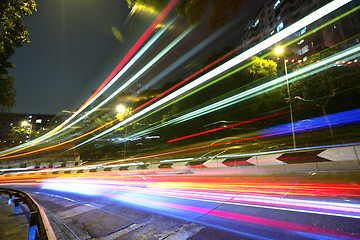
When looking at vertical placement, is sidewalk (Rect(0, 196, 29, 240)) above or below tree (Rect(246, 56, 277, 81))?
below

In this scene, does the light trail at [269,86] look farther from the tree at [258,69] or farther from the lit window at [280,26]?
the lit window at [280,26]

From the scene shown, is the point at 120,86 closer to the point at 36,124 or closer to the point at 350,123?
the point at 350,123

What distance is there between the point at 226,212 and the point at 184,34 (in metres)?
15.9

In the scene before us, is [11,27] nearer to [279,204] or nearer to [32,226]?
[32,226]

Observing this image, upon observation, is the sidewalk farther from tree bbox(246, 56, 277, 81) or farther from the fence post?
tree bbox(246, 56, 277, 81)

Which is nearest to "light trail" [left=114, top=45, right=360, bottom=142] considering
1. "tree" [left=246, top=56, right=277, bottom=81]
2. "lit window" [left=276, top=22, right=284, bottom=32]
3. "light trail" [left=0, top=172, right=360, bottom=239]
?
"tree" [left=246, top=56, right=277, bottom=81]

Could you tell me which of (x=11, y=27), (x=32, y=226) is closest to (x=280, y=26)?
(x=11, y=27)

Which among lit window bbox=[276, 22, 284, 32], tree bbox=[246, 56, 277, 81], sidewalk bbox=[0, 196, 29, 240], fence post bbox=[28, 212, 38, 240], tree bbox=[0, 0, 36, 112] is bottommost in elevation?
sidewalk bbox=[0, 196, 29, 240]

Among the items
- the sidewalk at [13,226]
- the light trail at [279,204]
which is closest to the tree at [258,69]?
the light trail at [279,204]

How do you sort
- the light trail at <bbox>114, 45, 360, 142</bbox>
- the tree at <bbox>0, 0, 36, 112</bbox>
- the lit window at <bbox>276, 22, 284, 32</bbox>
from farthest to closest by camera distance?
the lit window at <bbox>276, 22, 284, 32</bbox>, the light trail at <bbox>114, 45, 360, 142</bbox>, the tree at <bbox>0, 0, 36, 112</bbox>

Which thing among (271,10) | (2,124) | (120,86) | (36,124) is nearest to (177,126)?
(120,86)

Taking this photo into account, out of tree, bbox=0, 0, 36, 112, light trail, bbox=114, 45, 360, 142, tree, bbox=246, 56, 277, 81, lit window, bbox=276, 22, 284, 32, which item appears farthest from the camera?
lit window, bbox=276, 22, 284, 32

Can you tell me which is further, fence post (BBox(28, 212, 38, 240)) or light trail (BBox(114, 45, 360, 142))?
light trail (BBox(114, 45, 360, 142))

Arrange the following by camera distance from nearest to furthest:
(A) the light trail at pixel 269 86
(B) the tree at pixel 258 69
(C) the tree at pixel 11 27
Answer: (C) the tree at pixel 11 27 → (A) the light trail at pixel 269 86 → (B) the tree at pixel 258 69
